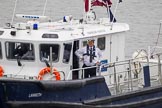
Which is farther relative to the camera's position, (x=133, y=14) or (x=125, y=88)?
(x=133, y=14)

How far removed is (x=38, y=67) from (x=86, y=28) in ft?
4.60

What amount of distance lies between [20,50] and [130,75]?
7.67ft

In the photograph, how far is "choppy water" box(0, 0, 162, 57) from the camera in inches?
1001

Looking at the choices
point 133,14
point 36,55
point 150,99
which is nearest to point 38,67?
point 36,55

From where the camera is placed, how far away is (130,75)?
1273cm

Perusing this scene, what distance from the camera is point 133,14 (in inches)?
1193

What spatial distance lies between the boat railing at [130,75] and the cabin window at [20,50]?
1103mm

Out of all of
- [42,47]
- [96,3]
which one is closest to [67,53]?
[42,47]

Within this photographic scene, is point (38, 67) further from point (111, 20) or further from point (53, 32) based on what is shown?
point (111, 20)

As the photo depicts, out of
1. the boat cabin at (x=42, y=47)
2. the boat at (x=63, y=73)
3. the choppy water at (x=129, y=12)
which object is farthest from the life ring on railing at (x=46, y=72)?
the choppy water at (x=129, y=12)

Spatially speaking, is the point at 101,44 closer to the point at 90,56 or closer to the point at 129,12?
the point at 90,56

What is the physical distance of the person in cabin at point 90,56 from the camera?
12.4m

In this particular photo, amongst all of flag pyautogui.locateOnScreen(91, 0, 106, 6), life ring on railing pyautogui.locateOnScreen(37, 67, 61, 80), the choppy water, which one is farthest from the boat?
the choppy water

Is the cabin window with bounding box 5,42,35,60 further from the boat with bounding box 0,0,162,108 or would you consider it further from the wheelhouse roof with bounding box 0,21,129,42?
the wheelhouse roof with bounding box 0,21,129,42
